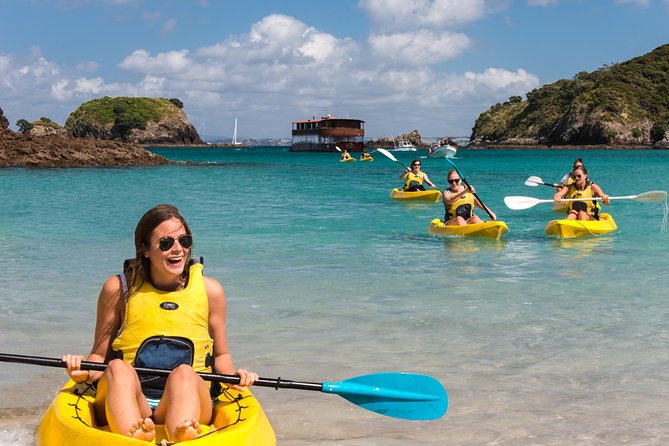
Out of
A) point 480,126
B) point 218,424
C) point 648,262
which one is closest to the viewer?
point 218,424

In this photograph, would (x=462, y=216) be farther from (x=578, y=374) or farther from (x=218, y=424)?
(x=218, y=424)

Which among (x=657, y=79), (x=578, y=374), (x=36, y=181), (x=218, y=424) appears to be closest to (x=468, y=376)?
(x=578, y=374)

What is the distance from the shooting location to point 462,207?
13156mm

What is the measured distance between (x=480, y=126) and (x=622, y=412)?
15335 centimetres

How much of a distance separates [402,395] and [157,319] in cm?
137

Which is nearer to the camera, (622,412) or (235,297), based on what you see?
(622,412)

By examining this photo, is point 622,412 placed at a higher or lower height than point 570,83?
lower

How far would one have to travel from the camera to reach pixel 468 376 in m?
5.43

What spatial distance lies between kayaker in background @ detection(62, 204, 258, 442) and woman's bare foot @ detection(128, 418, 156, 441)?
114mm

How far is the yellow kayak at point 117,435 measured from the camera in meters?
3.24

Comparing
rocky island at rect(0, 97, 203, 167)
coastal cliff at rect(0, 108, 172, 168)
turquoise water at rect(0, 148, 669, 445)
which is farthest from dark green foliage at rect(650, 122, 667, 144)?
turquoise water at rect(0, 148, 669, 445)

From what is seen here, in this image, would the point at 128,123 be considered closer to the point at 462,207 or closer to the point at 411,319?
the point at 462,207

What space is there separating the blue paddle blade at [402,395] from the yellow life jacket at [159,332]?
2.98 feet

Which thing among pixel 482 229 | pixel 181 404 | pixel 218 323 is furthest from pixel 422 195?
pixel 181 404
